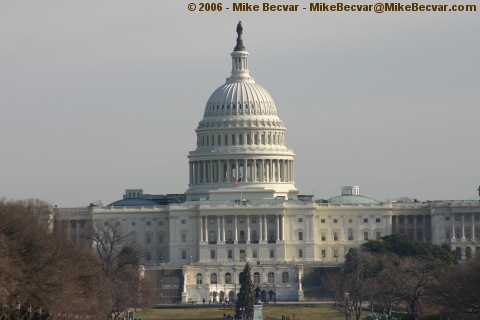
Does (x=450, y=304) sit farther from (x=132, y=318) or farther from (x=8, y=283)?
(x=132, y=318)

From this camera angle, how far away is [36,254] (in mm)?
Result: 141500

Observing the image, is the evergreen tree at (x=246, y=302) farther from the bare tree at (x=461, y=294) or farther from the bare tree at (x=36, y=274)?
the bare tree at (x=461, y=294)

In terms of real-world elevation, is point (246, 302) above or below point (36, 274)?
above

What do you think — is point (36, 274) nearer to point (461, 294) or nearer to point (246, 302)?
point (461, 294)

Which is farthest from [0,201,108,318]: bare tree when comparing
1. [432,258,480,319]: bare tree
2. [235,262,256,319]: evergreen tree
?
[235,262,256,319]: evergreen tree

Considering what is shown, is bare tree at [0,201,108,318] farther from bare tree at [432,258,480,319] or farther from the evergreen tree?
the evergreen tree

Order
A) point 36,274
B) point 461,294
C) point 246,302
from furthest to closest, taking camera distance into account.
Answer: point 246,302
point 461,294
point 36,274

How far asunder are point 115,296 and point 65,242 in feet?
37.5

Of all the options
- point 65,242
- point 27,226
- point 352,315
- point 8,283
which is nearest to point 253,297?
point 352,315

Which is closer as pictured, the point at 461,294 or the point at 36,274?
the point at 36,274

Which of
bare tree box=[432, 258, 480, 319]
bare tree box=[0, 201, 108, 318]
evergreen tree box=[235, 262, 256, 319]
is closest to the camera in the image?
bare tree box=[0, 201, 108, 318]

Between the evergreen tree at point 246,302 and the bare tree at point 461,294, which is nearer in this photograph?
the bare tree at point 461,294

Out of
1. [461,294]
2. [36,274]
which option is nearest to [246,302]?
[461,294]

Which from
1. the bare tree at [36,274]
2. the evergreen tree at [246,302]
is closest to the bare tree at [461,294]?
the bare tree at [36,274]
